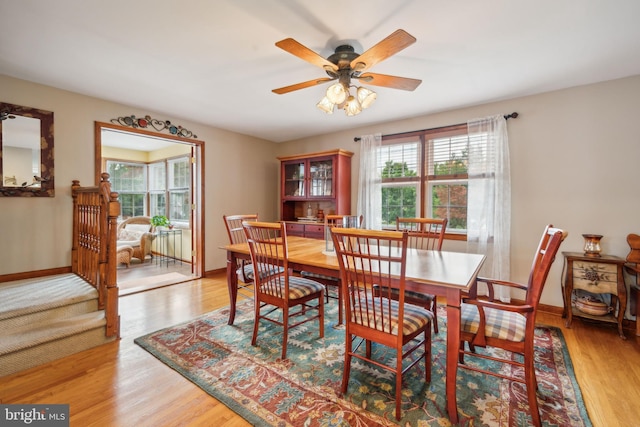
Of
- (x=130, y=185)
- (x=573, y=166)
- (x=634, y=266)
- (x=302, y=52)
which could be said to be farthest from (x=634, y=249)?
(x=130, y=185)

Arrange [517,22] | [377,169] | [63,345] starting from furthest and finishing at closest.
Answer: [377,169], [63,345], [517,22]

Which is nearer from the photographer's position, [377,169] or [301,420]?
[301,420]

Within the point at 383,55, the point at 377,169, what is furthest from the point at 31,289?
the point at 377,169

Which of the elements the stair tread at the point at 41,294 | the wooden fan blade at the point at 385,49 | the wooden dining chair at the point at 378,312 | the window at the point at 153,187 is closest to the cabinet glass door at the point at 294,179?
the window at the point at 153,187

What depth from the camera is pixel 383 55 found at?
179 centimetres

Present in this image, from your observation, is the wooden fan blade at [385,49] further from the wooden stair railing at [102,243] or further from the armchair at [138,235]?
the armchair at [138,235]

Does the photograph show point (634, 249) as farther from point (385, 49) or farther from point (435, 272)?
point (385, 49)

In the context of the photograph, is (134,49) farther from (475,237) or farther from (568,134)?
(568,134)

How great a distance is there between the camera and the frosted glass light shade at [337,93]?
2053 millimetres

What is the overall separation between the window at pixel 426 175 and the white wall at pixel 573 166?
0.47 m

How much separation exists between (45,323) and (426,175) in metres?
4.28

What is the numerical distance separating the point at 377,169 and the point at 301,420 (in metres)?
3.35

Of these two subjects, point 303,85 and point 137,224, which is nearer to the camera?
point 303,85

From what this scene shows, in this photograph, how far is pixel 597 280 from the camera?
2584 mm
